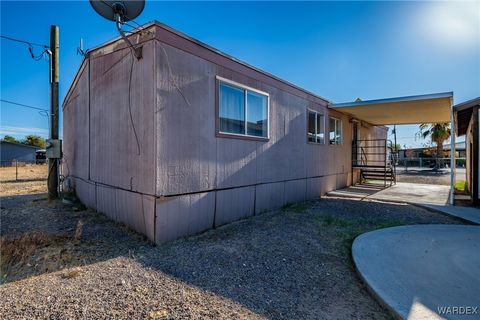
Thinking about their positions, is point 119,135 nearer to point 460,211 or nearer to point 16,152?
point 460,211

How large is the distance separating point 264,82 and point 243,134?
1.52m

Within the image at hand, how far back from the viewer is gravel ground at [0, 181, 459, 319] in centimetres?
231

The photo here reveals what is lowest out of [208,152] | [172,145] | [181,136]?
[208,152]

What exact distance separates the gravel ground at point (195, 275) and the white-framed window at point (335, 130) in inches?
192

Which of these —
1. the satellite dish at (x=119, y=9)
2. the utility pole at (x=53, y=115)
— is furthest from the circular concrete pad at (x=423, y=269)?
the utility pole at (x=53, y=115)

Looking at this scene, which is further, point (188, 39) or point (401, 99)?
point (401, 99)

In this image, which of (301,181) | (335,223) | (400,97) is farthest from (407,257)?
(400,97)

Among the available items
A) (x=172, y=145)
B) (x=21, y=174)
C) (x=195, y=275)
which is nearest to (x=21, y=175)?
(x=21, y=174)

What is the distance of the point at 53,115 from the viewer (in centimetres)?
770

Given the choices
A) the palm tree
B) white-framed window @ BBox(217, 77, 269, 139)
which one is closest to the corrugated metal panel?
white-framed window @ BBox(217, 77, 269, 139)

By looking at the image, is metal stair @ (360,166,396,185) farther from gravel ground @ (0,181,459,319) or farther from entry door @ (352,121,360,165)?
gravel ground @ (0,181,459,319)

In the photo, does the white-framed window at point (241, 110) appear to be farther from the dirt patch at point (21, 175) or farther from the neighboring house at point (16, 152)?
the neighboring house at point (16, 152)

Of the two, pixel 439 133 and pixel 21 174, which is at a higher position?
pixel 439 133

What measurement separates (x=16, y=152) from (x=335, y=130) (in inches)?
1672
